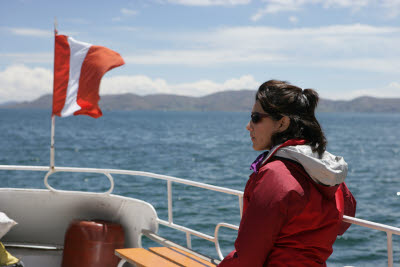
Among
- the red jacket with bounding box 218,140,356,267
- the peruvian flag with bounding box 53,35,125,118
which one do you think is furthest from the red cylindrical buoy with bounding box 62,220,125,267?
the red jacket with bounding box 218,140,356,267

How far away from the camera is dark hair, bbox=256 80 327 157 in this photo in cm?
196

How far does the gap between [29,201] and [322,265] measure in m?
3.32

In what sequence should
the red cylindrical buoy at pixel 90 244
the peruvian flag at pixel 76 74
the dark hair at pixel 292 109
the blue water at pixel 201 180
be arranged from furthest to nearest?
1. the blue water at pixel 201 180
2. the peruvian flag at pixel 76 74
3. the red cylindrical buoy at pixel 90 244
4. the dark hair at pixel 292 109

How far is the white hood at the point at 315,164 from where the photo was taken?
72.4 inches

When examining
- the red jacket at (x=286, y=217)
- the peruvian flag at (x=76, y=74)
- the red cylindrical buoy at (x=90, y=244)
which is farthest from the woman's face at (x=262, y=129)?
the peruvian flag at (x=76, y=74)

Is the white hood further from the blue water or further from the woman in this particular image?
the blue water

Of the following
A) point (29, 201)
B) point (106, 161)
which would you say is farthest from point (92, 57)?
point (106, 161)

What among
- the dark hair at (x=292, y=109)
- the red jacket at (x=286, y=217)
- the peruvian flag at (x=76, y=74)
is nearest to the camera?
the red jacket at (x=286, y=217)

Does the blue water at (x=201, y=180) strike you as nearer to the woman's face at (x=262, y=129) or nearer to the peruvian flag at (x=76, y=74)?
the peruvian flag at (x=76, y=74)

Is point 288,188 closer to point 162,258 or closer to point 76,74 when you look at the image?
point 162,258

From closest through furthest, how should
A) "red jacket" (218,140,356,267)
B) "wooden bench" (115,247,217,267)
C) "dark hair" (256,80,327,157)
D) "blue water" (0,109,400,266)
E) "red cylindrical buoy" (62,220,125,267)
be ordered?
"red jacket" (218,140,356,267), "dark hair" (256,80,327,157), "wooden bench" (115,247,217,267), "red cylindrical buoy" (62,220,125,267), "blue water" (0,109,400,266)

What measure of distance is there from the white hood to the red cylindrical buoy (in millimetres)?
2660

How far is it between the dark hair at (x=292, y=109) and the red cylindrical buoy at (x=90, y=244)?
2.59m

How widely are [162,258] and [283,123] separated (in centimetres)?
184
